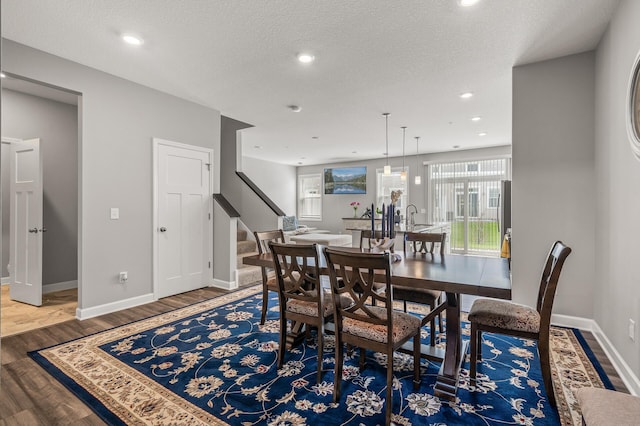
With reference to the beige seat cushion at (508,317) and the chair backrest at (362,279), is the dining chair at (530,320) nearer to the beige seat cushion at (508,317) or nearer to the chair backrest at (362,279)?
the beige seat cushion at (508,317)

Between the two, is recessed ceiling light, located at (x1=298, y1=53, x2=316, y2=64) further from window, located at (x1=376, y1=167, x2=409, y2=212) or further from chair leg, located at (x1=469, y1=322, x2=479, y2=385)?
window, located at (x1=376, y1=167, x2=409, y2=212)

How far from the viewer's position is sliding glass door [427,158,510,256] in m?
7.64

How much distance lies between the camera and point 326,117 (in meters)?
5.31

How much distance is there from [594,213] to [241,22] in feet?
11.7

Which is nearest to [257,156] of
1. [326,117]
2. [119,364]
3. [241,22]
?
[326,117]

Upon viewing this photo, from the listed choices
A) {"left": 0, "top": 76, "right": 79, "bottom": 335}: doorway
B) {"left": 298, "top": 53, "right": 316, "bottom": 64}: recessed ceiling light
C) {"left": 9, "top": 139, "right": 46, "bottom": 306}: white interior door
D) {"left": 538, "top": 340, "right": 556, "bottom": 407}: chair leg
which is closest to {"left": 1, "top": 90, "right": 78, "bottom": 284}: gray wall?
{"left": 0, "top": 76, "right": 79, "bottom": 335}: doorway

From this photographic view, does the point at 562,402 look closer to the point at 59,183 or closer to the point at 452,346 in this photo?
the point at 452,346

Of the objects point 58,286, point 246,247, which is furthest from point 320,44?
point 58,286

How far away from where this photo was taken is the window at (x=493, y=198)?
25.0ft

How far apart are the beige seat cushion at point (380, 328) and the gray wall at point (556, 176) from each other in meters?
1.92

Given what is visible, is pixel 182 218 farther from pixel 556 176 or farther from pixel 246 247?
pixel 556 176

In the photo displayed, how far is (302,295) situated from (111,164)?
2.78m

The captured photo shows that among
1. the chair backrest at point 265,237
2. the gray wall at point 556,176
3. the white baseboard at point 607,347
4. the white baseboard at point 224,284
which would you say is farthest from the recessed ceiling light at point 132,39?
the white baseboard at point 607,347

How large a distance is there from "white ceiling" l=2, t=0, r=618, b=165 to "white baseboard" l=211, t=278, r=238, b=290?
8.11 ft
